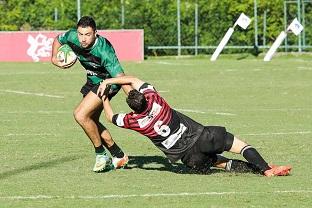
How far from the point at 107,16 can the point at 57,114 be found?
24.6 m

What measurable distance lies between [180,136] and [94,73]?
1493 mm

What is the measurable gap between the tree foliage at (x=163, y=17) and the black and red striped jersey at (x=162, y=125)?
3248 centimetres

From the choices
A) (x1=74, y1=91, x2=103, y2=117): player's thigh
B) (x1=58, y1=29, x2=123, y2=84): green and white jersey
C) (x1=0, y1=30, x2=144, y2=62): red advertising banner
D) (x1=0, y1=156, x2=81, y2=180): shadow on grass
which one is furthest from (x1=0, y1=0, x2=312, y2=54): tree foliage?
(x1=74, y1=91, x2=103, y2=117): player's thigh

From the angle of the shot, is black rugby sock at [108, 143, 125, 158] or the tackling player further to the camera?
black rugby sock at [108, 143, 125, 158]

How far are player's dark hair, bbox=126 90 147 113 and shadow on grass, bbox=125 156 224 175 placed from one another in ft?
3.94

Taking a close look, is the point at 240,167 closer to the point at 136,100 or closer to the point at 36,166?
the point at 136,100

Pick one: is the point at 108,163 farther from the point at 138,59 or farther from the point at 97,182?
the point at 138,59

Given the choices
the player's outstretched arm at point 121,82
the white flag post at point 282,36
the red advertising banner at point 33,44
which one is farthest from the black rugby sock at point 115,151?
the white flag post at point 282,36

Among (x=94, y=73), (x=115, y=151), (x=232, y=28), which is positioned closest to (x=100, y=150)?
(x=115, y=151)

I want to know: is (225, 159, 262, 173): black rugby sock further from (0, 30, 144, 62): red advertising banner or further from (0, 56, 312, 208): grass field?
(0, 30, 144, 62): red advertising banner

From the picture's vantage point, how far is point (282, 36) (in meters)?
41.7

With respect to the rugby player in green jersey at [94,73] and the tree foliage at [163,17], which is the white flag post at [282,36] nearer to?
the tree foliage at [163,17]

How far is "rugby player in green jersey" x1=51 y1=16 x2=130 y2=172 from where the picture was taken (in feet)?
41.9

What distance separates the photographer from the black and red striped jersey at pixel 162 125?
39.8 feet
